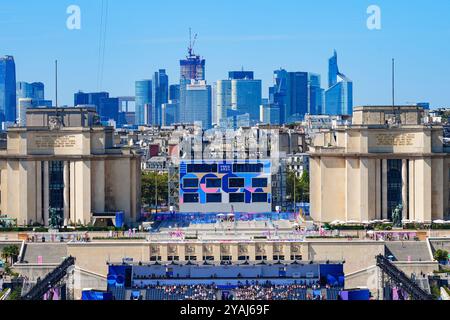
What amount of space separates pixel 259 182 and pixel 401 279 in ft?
64.8

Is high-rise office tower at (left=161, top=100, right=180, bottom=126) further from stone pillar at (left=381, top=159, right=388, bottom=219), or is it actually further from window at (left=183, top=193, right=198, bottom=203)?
stone pillar at (left=381, top=159, right=388, bottom=219)

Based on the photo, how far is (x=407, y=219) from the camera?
41969mm

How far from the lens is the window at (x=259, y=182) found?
4831 cm

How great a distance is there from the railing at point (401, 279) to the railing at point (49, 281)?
954 centimetres

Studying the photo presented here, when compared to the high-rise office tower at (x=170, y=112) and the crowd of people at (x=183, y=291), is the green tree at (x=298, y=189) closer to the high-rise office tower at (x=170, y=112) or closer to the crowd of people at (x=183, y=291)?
the crowd of people at (x=183, y=291)

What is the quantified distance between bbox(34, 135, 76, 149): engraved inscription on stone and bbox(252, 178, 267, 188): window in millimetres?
9795

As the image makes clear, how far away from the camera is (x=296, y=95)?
125 m

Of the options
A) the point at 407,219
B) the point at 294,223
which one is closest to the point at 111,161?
the point at 294,223

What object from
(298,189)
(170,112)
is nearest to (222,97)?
(170,112)

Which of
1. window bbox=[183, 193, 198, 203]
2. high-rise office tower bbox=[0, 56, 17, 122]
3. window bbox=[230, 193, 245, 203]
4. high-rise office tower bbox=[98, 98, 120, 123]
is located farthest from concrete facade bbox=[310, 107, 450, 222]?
high-rise office tower bbox=[98, 98, 120, 123]

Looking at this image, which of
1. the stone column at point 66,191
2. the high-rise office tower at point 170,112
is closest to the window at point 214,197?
the stone column at point 66,191

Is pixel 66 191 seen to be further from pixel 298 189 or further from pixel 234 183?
pixel 298 189
